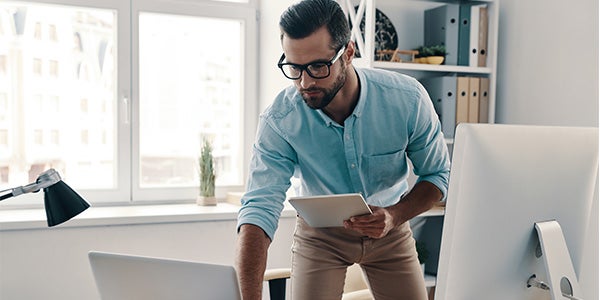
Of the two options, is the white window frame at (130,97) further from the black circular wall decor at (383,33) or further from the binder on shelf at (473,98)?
the binder on shelf at (473,98)

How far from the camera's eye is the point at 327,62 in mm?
1818

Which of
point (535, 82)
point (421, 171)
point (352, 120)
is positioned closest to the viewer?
point (352, 120)

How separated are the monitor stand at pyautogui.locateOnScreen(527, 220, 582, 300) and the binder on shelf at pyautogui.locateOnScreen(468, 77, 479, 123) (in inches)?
61.3

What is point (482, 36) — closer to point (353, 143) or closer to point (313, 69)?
point (353, 143)

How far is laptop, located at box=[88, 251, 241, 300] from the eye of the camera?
3.71ft

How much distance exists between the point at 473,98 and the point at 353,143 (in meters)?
1.08

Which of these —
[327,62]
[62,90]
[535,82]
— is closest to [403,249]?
[327,62]

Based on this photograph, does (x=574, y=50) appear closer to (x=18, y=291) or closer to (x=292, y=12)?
(x=292, y=12)

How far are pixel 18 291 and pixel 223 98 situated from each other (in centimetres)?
128

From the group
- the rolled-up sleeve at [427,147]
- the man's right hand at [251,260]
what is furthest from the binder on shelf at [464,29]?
the man's right hand at [251,260]

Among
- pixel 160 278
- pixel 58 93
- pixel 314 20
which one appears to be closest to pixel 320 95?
pixel 314 20

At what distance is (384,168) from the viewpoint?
208 cm

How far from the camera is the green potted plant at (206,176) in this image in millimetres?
2908

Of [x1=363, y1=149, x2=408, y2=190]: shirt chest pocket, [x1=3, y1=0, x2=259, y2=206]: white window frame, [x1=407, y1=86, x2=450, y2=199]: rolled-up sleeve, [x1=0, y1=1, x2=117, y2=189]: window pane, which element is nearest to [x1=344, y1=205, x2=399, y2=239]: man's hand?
[x1=363, y1=149, x2=408, y2=190]: shirt chest pocket
